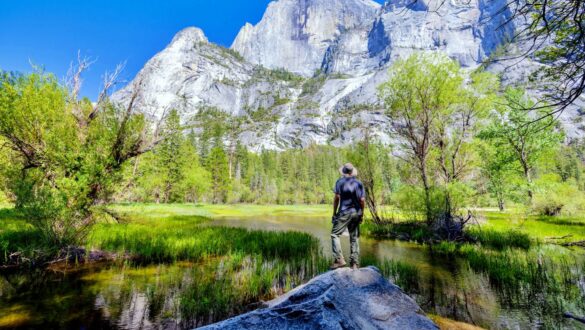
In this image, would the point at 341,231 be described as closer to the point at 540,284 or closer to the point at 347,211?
the point at 347,211

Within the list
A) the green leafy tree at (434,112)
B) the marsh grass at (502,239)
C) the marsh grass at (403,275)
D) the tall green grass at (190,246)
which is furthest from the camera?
the green leafy tree at (434,112)

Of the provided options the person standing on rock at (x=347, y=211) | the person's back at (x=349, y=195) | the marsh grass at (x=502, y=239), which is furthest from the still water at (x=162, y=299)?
the marsh grass at (x=502, y=239)

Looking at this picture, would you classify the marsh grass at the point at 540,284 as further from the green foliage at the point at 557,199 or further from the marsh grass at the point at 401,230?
the green foliage at the point at 557,199

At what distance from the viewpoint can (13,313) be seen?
264 inches

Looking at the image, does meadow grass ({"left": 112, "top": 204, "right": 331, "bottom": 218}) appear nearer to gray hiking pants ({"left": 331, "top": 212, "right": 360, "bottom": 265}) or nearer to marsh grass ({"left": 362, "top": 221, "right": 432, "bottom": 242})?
gray hiking pants ({"left": 331, "top": 212, "right": 360, "bottom": 265})

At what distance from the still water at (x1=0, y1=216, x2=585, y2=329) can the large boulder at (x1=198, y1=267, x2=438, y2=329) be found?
2.20m

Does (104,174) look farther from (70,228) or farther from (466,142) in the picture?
(466,142)

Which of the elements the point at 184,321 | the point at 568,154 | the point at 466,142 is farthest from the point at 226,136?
the point at 184,321

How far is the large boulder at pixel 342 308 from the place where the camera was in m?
3.65

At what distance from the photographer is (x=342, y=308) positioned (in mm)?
4402

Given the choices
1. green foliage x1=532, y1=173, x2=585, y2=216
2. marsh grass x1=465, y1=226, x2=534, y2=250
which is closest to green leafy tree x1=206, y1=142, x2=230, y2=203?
green foliage x1=532, y1=173, x2=585, y2=216

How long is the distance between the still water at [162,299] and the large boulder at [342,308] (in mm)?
2198

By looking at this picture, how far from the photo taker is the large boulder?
3.65 metres

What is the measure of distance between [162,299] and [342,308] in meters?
5.60
